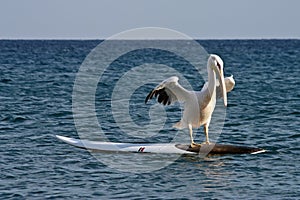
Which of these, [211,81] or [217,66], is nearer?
[217,66]

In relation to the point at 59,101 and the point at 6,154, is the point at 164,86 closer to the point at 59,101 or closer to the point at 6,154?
the point at 6,154

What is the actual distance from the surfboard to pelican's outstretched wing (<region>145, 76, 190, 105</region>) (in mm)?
1581

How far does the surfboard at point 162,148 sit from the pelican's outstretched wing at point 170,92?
158 centimetres

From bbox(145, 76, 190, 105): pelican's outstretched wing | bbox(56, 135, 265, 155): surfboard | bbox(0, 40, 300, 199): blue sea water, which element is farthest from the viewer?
bbox(56, 135, 265, 155): surfboard

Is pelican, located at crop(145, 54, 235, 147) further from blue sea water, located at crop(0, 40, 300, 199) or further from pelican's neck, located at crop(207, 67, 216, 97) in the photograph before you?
blue sea water, located at crop(0, 40, 300, 199)

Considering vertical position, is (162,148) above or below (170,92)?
below

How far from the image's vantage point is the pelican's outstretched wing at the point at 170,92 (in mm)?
16281

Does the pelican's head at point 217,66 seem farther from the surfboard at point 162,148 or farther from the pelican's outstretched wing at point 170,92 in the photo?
the surfboard at point 162,148

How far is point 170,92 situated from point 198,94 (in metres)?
0.68

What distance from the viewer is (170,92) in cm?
1675

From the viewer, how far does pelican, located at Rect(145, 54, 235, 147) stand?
54.2ft

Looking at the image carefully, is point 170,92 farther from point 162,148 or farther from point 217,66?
point 162,148

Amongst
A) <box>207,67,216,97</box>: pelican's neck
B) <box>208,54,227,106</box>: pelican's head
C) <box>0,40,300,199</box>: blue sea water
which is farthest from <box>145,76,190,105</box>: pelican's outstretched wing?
<box>0,40,300,199</box>: blue sea water

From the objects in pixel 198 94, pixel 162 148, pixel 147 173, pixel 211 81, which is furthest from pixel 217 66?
pixel 162 148
